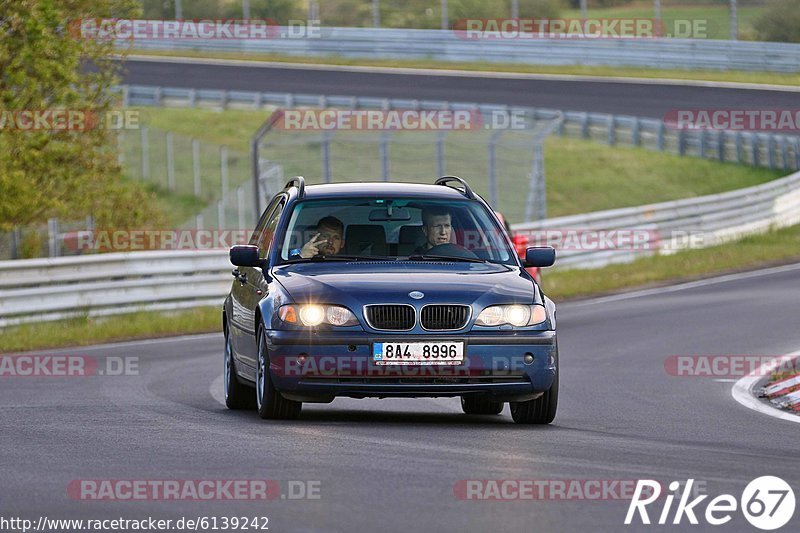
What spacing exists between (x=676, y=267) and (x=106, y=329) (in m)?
12.0

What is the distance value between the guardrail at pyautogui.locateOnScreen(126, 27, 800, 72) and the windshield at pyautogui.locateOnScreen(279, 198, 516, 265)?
41.5 metres

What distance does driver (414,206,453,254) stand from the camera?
1134 cm

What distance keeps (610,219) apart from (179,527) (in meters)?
23.6

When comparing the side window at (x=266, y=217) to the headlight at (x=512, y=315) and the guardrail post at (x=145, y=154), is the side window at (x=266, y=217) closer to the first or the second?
the headlight at (x=512, y=315)

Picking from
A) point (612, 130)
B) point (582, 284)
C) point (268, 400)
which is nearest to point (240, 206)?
point (582, 284)

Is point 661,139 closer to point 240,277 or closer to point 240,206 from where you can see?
point 240,206

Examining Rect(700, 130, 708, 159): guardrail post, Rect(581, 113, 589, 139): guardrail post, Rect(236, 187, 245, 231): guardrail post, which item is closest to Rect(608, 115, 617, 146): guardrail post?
Rect(581, 113, 589, 139): guardrail post

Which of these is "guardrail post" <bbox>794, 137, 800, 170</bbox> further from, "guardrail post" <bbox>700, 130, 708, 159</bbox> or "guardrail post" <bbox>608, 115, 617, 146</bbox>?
"guardrail post" <bbox>608, 115, 617, 146</bbox>

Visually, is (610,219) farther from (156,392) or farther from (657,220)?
(156,392)

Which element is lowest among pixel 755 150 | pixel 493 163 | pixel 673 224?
pixel 755 150

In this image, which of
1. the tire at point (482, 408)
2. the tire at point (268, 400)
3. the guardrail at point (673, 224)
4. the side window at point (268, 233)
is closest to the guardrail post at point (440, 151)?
the guardrail at point (673, 224)

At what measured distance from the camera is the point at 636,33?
55.3 m

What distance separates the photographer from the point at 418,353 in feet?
33.5

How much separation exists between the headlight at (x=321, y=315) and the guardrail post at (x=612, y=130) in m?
36.0
